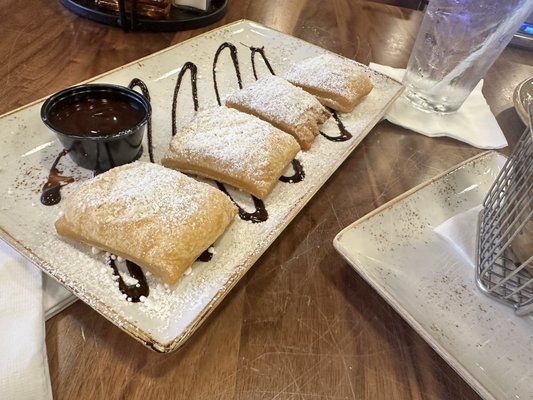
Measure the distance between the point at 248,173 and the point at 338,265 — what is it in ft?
0.89

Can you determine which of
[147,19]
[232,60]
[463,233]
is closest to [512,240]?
[463,233]

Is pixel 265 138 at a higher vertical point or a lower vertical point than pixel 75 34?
higher

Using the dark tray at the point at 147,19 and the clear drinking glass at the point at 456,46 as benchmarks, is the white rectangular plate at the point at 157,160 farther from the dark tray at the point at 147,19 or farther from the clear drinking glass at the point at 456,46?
the dark tray at the point at 147,19

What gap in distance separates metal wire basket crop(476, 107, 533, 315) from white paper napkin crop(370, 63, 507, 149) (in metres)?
0.45

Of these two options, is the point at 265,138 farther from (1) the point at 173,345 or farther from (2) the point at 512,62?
(2) the point at 512,62

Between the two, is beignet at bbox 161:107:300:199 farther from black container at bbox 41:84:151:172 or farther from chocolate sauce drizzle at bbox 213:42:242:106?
chocolate sauce drizzle at bbox 213:42:242:106

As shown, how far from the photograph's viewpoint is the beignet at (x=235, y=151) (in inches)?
36.6

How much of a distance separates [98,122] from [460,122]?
109cm

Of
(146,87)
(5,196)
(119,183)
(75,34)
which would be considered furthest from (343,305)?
(75,34)

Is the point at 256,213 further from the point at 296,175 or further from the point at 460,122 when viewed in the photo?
the point at 460,122

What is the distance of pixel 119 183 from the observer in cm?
82

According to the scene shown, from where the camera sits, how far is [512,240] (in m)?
0.81

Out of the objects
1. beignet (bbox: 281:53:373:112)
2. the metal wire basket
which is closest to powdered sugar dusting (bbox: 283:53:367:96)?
beignet (bbox: 281:53:373:112)

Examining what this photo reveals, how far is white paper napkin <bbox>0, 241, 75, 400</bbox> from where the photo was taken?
59 centimetres
